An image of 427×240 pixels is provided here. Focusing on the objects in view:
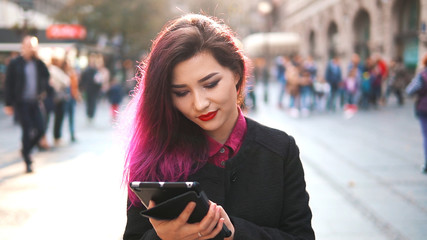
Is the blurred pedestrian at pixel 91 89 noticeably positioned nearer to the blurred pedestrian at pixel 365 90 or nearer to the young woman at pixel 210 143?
the blurred pedestrian at pixel 365 90

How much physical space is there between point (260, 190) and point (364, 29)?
25.2 m

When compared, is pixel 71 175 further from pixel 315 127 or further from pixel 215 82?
pixel 315 127

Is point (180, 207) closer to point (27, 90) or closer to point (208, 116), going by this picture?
point (208, 116)

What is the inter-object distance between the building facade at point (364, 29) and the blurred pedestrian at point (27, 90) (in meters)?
A: 14.0

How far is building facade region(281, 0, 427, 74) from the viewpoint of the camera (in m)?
19.6

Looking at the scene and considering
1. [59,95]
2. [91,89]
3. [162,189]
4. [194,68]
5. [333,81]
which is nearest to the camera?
[162,189]

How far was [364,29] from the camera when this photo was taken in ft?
82.0

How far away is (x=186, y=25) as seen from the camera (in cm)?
162

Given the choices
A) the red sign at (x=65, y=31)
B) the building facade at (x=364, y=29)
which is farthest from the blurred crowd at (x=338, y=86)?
the red sign at (x=65, y=31)

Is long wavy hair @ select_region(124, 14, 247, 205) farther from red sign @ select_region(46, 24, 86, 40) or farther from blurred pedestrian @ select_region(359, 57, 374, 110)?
red sign @ select_region(46, 24, 86, 40)

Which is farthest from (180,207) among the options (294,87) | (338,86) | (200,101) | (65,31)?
(65,31)

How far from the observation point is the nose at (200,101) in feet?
5.19

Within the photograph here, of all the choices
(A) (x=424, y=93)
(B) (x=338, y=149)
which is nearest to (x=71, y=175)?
(B) (x=338, y=149)

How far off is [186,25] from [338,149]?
7541 millimetres
